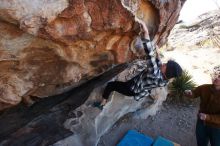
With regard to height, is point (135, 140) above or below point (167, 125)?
above

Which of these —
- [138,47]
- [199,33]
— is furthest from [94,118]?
[199,33]

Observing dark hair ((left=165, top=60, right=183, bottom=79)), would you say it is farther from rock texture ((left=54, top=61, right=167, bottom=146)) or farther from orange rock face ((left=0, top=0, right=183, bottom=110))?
rock texture ((left=54, top=61, right=167, bottom=146))

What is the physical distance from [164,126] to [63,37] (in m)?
4.76

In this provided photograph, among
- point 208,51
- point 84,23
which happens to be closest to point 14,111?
point 84,23

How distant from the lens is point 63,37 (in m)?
4.51

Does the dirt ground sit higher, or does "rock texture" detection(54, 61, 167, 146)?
"rock texture" detection(54, 61, 167, 146)

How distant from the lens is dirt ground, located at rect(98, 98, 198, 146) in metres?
7.56

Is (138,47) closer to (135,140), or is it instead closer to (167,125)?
(135,140)

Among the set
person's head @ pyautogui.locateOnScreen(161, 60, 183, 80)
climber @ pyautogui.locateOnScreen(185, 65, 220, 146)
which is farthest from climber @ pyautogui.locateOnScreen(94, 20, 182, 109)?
climber @ pyautogui.locateOnScreen(185, 65, 220, 146)

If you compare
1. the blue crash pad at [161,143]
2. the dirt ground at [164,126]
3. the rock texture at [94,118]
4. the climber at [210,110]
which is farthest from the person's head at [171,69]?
the dirt ground at [164,126]

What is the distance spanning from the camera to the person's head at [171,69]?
563 cm

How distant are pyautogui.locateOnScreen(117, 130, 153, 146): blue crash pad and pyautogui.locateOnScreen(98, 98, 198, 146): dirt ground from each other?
0.26m

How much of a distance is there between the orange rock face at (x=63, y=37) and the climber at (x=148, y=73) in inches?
8.2

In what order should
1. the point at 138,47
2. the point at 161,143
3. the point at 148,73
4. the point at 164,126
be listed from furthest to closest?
the point at 164,126
the point at 161,143
the point at 148,73
the point at 138,47
